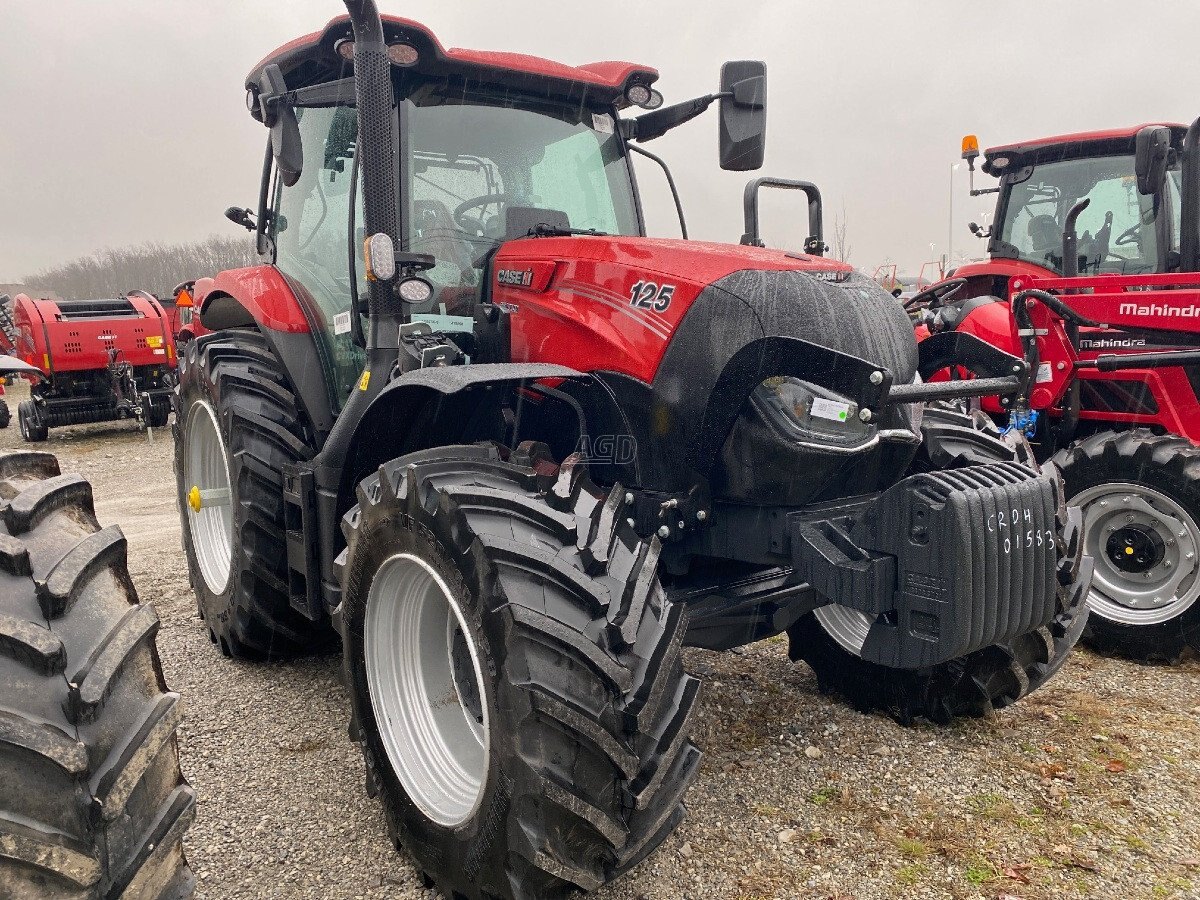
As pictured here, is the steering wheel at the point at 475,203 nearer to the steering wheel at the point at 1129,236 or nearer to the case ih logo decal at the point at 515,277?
the case ih logo decal at the point at 515,277

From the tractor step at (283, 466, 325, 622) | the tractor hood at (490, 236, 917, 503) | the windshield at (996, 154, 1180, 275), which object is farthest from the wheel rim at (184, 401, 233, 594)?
the windshield at (996, 154, 1180, 275)

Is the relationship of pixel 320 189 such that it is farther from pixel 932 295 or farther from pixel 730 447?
pixel 932 295

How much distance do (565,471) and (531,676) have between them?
2.00 ft

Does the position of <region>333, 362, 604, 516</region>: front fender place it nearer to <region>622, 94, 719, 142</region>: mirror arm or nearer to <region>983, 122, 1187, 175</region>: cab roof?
<region>622, 94, 719, 142</region>: mirror arm

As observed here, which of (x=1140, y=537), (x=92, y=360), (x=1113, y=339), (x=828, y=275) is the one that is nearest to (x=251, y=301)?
(x=828, y=275)

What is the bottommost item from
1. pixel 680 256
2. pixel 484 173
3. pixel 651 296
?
pixel 651 296

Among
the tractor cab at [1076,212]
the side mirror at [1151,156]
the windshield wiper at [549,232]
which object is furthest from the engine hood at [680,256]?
the tractor cab at [1076,212]

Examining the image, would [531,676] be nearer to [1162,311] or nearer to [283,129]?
[283,129]

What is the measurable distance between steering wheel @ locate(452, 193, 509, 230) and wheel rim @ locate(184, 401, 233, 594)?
68.3 inches

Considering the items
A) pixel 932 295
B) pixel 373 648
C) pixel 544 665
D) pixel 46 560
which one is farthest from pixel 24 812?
pixel 932 295

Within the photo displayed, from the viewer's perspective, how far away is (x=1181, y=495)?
161 inches

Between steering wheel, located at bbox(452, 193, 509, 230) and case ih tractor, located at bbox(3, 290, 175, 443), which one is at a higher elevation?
steering wheel, located at bbox(452, 193, 509, 230)

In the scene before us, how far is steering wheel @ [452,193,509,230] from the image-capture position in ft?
10.6

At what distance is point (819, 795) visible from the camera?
116 inches
